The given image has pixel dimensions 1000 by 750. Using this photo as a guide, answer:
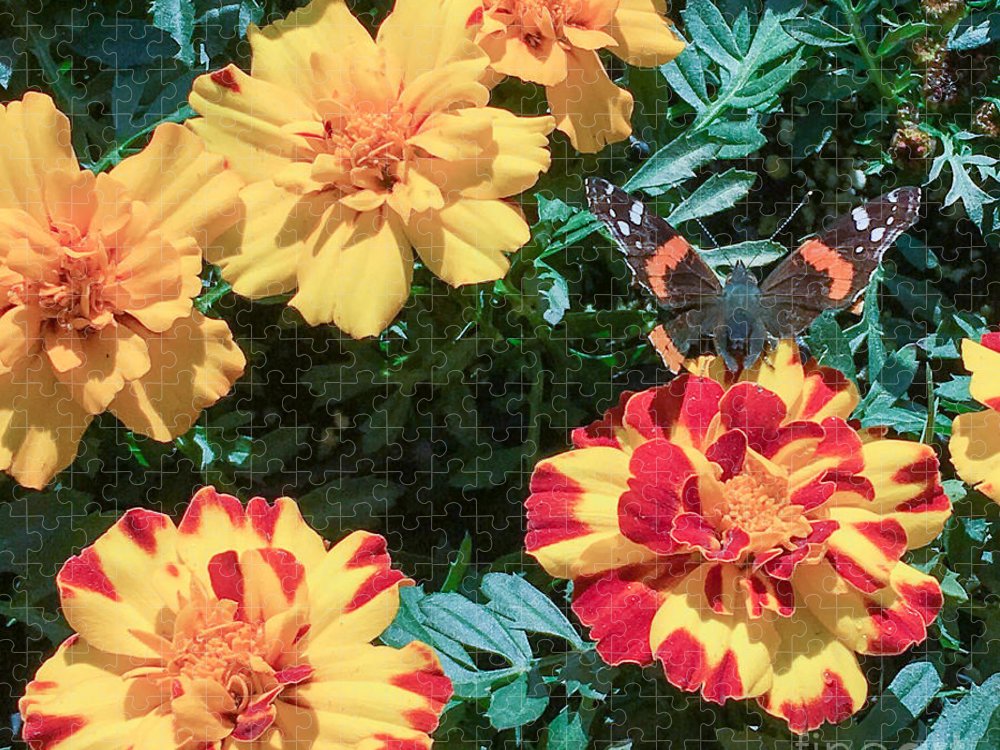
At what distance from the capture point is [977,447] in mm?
1335

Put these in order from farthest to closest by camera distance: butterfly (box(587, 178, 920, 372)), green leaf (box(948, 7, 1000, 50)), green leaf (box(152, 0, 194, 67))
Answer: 1. green leaf (box(948, 7, 1000, 50))
2. green leaf (box(152, 0, 194, 67))
3. butterfly (box(587, 178, 920, 372))

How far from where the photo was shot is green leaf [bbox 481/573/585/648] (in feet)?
4.56

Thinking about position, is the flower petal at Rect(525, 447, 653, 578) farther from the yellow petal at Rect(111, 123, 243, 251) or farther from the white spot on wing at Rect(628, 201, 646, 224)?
the yellow petal at Rect(111, 123, 243, 251)

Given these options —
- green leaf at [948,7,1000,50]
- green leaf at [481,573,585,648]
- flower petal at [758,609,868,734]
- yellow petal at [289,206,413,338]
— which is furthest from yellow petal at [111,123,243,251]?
green leaf at [948,7,1000,50]

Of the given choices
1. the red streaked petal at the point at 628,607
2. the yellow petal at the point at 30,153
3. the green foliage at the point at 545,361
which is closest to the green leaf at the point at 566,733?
the green foliage at the point at 545,361

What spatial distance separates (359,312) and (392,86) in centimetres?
24

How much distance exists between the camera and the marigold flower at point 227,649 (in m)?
1.16

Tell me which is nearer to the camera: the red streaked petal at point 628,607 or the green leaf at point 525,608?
the red streaked petal at point 628,607

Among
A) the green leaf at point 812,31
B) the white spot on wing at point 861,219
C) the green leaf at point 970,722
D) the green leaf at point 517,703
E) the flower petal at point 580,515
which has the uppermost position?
the green leaf at point 812,31

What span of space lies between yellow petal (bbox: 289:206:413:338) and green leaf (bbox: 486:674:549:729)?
0.42m

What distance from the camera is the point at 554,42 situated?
133 cm

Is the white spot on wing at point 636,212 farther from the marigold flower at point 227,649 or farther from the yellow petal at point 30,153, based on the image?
the yellow petal at point 30,153

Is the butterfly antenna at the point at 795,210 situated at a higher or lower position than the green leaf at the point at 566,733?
higher

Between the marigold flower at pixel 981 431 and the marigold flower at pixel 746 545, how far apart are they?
7 cm
